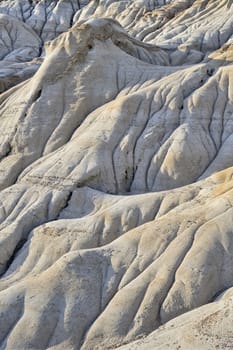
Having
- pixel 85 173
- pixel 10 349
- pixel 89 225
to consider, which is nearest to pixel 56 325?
pixel 10 349

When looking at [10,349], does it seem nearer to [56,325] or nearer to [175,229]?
[56,325]

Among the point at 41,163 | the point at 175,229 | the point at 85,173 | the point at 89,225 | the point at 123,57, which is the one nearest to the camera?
the point at 175,229

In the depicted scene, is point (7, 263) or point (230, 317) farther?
point (7, 263)

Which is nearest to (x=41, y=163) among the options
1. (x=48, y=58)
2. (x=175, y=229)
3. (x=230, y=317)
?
(x=48, y=58)

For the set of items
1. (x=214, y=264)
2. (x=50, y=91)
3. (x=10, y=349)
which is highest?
(x=50, y=91)

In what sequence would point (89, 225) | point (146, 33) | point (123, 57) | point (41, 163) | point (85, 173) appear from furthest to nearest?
point (146, 33) → point (123, 57) → point (41, 163) → point (85, 173) → point (89, 225)

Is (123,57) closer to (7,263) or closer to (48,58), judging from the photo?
(48,58)

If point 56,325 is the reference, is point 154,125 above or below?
above
